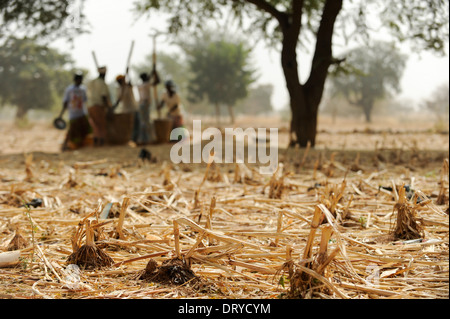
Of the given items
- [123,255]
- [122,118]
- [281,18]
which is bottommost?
[123,255]

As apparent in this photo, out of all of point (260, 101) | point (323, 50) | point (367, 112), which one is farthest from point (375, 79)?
point (323, 50)

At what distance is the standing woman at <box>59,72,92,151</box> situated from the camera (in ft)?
36.8

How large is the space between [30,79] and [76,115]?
3429 cm

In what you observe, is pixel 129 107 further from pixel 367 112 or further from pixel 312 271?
pixel 367 112

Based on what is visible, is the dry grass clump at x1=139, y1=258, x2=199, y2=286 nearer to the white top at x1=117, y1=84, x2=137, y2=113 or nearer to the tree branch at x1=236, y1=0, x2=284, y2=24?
the tree branch at x1=236, y1=0, x2=284, y2=24

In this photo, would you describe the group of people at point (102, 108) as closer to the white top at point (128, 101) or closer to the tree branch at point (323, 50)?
the white top at point (128, 101)

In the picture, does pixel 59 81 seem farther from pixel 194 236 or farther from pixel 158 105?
pixel 194 236

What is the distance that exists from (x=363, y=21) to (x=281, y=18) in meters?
2.64

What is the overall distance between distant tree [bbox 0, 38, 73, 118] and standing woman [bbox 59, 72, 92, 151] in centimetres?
3021

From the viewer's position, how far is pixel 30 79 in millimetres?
42219
